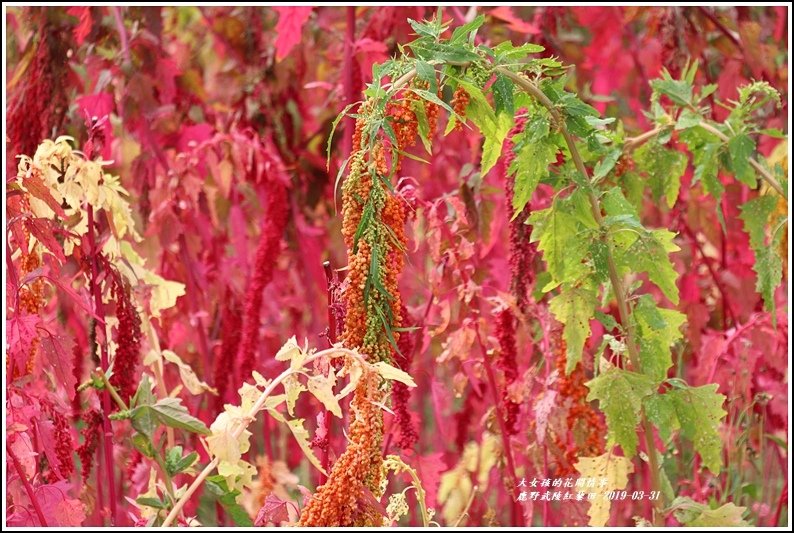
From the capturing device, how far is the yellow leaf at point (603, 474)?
3.58ft

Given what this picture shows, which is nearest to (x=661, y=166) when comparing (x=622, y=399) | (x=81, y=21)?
(x=622, y=399)

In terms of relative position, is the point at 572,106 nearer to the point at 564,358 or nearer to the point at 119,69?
the point at 564,358

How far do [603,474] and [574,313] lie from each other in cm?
20

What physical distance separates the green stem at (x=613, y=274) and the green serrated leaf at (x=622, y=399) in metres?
0.03

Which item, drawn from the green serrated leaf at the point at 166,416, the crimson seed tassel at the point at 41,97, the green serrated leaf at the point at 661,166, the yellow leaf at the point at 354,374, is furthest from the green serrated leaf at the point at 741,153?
the crimson seed tassel at the point at 41,97

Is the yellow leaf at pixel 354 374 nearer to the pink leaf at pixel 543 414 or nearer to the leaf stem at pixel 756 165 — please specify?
the pink leaf at pixel 543 414

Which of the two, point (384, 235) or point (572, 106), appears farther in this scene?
point (572, 106)

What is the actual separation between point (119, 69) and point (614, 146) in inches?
33.8

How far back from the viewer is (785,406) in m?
1.73

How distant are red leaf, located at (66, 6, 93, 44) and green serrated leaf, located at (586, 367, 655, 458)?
100 centimetres

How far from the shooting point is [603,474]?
110 cm

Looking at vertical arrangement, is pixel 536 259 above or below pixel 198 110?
below

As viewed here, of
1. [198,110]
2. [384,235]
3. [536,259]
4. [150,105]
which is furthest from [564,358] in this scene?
[198,110]

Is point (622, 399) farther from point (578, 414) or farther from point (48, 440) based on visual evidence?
point (48, 440)
